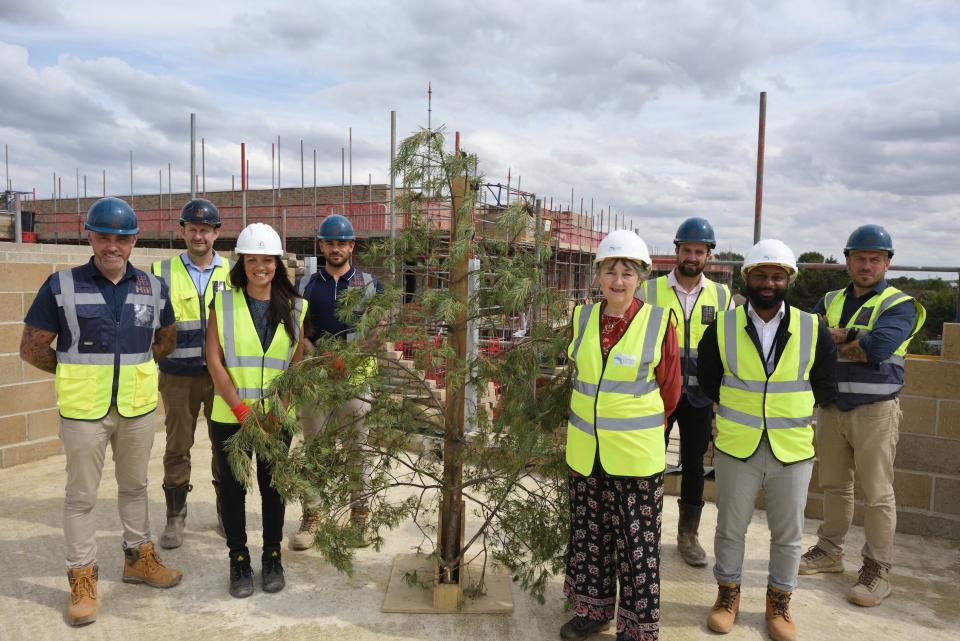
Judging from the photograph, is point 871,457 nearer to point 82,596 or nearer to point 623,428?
point 623,428

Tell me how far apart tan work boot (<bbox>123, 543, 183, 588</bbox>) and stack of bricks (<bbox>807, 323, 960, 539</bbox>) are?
5.07 metres

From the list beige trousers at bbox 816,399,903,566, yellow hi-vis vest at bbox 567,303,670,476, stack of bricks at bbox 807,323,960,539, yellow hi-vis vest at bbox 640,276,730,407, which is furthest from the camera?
stack of bricks at bbox 807,323,960,539

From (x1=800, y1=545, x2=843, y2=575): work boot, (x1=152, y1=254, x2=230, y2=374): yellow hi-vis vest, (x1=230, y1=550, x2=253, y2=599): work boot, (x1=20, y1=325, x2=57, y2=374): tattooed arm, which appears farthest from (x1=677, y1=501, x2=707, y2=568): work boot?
(x1=20, y1=325, x2=57, y2=374): tattooed arm

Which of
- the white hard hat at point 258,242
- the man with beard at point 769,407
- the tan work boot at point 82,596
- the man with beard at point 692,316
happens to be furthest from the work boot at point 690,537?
the tan work boot at point 82,596

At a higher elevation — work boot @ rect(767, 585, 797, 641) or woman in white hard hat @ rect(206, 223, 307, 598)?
woman in white hard hat @ rect(206, 223, 307, 598)

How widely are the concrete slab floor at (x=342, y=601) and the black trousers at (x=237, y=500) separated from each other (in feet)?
1.07

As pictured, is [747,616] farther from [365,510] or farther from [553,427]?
[365,510]

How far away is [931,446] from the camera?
4.80 m

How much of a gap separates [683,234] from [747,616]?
7.41 feet

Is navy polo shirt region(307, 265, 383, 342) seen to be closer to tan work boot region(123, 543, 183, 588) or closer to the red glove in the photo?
the red glove

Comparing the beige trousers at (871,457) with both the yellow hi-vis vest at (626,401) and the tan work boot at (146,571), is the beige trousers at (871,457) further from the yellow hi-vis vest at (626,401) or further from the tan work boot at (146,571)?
the tan work boot at (146,571)

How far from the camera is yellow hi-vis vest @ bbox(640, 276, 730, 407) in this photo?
403 centimetres

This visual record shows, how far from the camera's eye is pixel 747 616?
143 inches

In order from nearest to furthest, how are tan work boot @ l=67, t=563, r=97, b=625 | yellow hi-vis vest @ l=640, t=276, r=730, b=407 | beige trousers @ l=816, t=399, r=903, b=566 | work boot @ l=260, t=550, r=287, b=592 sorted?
tan work boot @ l=67, t=563, r=97, b=625, work boot @ l=260, t=550, r=287, b=592, beige trousers @ l=816, t=399, r=903, b=566, yellow hi-vis vest @ l=640, t=276, r=730, b=407
